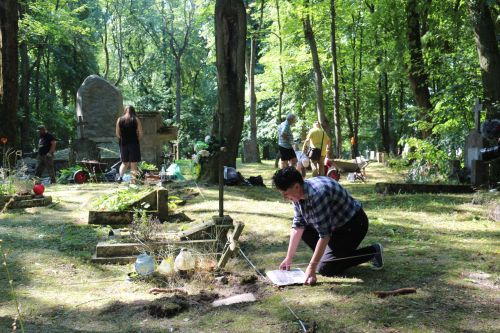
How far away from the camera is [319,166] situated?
1312cm

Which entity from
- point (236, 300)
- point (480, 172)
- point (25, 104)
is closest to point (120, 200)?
point (236, 300)

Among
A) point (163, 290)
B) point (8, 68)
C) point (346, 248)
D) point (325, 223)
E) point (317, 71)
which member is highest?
point (317, 71)

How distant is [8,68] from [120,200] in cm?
721

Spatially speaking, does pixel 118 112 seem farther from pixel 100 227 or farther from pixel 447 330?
pixel 447 330

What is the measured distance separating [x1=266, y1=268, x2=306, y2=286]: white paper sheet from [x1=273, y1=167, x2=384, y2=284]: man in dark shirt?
0.07 meters

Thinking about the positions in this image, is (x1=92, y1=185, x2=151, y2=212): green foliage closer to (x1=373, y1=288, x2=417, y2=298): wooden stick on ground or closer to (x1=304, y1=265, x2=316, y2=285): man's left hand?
(x1=304, y1=265, x2=316, y2=285): man's left hand

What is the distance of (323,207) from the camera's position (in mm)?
4586

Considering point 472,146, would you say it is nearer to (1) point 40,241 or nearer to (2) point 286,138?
(2) point 286,138

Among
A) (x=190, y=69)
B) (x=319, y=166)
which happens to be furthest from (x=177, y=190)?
(x=190, y=69)

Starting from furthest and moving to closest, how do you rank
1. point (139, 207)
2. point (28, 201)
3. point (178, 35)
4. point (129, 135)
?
point (178, 35), point (129, 135), point (28, 201), point (139, 207)

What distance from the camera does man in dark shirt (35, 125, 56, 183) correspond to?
15.2 m

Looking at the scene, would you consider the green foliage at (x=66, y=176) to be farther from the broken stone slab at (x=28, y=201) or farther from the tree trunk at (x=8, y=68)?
the broken stone slab at (x=28, y=201)

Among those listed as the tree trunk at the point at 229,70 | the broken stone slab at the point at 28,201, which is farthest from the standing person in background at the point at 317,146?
the broken stone slab at the point at 28,201

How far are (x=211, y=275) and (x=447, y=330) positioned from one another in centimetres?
246
